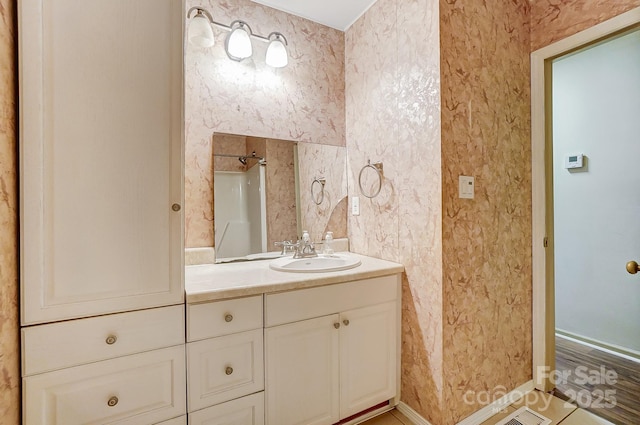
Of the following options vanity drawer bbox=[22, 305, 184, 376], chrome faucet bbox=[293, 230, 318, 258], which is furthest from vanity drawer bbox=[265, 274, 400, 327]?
chrome faucet bbox=[293, 230, 318, 258]

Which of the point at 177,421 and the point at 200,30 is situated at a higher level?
the point at 200,30

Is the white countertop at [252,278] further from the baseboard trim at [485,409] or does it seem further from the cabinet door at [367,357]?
the baseboard trim at [485,409]

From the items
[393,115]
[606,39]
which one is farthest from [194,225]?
[606,39]

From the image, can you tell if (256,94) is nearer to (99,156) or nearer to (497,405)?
(99,156)

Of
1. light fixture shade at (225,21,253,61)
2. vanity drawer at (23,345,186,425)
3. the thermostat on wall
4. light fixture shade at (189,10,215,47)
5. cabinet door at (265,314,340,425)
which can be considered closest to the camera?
vanity drawer at (23,345,186,425)

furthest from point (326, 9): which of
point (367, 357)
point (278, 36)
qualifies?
point (367, 357)

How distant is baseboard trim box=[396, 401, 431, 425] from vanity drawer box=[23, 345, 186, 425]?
119 centimetres

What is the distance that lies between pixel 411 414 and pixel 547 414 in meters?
0.78

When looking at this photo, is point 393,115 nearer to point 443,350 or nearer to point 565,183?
point 443,350

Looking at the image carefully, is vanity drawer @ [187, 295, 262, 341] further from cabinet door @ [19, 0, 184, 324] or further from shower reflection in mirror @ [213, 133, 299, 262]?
shower reflection in mirror @ [213, 133, 299, 262]

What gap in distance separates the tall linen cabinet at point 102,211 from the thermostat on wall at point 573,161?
3.04m

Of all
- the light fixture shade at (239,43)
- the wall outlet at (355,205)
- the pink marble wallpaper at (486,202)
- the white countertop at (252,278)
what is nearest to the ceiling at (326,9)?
the light fixture shade at (239,43)

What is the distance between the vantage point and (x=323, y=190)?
2.19m

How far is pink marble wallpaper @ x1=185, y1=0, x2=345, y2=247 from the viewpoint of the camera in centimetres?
176
